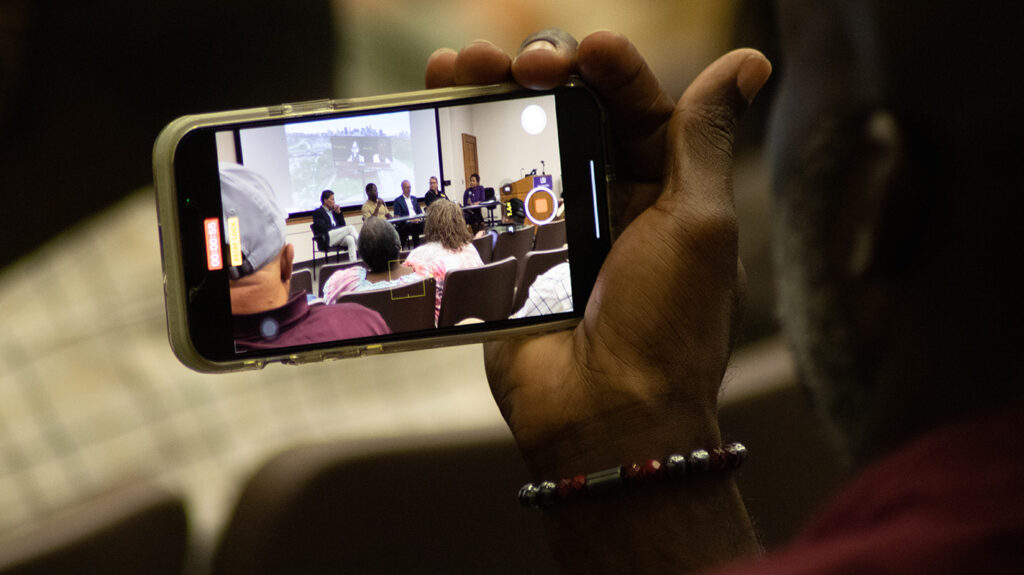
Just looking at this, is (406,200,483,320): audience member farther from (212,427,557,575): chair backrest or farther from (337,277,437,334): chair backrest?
(212,427,557,575): chair backrest

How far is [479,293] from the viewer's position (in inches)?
22.3

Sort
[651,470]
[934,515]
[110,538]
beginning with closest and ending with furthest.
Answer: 1. [934,515]
2. [651,470]
3. [110,538]

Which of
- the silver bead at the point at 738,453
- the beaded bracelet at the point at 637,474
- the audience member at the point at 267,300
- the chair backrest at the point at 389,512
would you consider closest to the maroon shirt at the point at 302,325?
the audience member at the point at 267,300

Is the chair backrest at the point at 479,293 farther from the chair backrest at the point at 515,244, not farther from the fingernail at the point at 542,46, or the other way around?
the fingernail at the point at 542,46

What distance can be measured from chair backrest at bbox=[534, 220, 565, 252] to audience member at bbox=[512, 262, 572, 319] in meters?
0.02

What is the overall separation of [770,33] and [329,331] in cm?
86

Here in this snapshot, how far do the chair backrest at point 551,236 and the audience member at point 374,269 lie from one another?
117 mm

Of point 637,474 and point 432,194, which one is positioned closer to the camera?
point 637,474


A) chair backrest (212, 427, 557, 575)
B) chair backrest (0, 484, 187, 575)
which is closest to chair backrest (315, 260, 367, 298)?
chair backrest (212, 427, 557, 575)

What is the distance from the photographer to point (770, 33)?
1021 millimetres

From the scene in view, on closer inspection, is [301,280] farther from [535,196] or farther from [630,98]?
[630,98]

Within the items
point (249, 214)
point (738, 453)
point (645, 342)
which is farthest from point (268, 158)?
point (738, 453)

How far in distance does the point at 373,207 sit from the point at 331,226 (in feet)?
0.15

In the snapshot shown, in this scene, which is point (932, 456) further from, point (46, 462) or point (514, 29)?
point (46, 462)
